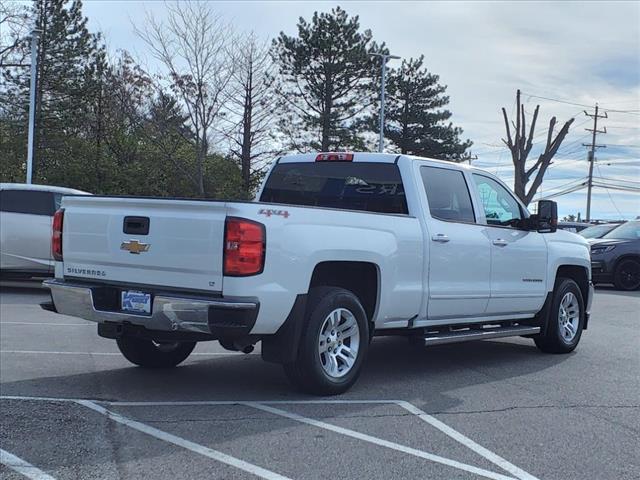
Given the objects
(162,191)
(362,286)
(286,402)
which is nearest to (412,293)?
(362,286)

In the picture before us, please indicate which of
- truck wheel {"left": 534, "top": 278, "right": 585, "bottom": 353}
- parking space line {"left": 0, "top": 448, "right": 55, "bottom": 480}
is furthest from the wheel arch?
truck wheel {"left": 534, "top": 278, "right": 585, "bottom": 353}

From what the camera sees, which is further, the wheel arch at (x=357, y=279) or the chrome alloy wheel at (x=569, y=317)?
the chrome alloy wheel at (x=569, y=317)

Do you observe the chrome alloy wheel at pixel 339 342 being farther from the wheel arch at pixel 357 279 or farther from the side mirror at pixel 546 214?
the side mirror at pixel 546 214

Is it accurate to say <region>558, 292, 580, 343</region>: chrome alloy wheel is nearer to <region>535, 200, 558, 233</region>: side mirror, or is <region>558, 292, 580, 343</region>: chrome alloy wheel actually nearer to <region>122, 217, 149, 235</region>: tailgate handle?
<region>535, 200, 558, 233</region>: side mirror

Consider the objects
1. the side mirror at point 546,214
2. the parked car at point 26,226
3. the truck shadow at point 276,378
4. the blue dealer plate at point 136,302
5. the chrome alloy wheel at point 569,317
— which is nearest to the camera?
the blue dealer plate at point 136,302

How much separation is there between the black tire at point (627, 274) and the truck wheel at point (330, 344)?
13.0 m

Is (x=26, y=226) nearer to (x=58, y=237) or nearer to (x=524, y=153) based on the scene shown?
(x=58, y=237)

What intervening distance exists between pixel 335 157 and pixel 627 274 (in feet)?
40.9

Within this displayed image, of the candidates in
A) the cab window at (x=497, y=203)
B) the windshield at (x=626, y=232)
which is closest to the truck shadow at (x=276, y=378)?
the cab window at (x=497, y=203)

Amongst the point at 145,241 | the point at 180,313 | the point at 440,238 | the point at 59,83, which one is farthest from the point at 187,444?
the point at 59,83

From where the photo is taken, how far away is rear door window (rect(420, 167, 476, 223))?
6.86 metres

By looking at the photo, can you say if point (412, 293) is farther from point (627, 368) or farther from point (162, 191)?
point (162, 191)

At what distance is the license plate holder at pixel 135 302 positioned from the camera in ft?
17.5

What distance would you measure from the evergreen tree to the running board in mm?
24785
